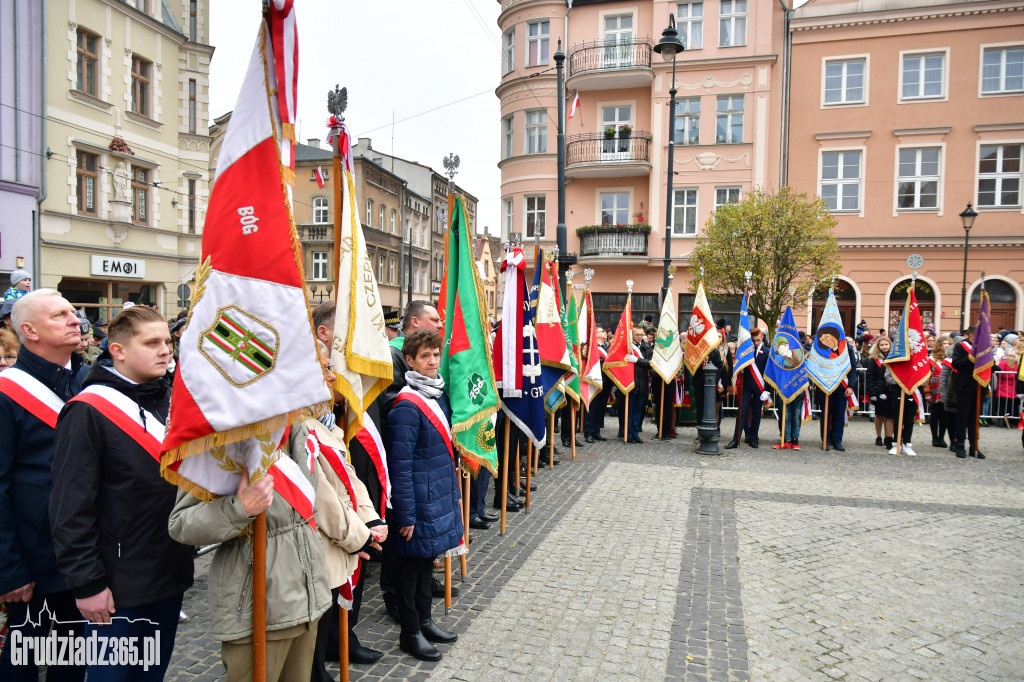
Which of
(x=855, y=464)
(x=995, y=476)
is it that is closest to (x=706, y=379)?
(x=855, y=464)

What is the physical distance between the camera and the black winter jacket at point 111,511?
2.58 m

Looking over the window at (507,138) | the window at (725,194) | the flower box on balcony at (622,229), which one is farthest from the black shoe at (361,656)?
the window at (507,138)

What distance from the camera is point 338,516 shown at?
3.15 m

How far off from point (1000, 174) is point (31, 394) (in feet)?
101

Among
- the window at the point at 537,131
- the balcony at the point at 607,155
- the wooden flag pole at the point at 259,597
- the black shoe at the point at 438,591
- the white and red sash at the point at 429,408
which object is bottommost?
the black shoe at the point at 438,591

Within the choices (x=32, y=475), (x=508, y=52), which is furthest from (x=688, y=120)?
(x=32, y=475)

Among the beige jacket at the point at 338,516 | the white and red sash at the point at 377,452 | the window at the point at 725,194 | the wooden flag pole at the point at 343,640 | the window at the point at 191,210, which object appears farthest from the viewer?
the window at the point at 725,194

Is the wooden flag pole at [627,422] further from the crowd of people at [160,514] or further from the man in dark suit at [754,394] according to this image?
the crowd of people at [160,514]

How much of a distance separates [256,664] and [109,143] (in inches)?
999

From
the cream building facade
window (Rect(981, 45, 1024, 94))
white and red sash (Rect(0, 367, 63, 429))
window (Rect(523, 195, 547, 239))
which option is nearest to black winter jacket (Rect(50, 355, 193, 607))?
white and red sash (Rect(0, 367, 63, 429))

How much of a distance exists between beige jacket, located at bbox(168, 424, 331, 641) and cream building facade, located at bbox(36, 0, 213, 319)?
68.5 ft

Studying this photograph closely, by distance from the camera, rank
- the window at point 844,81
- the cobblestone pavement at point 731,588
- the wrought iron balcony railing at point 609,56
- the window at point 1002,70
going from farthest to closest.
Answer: the wrought iron balcony railing at point 609,56 < the window at point 844,81 < the window at point 1002,70 < the cobblestone pavement at point 731,588

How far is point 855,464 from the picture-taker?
1036 centimetres

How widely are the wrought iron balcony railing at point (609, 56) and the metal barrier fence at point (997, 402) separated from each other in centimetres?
1728
